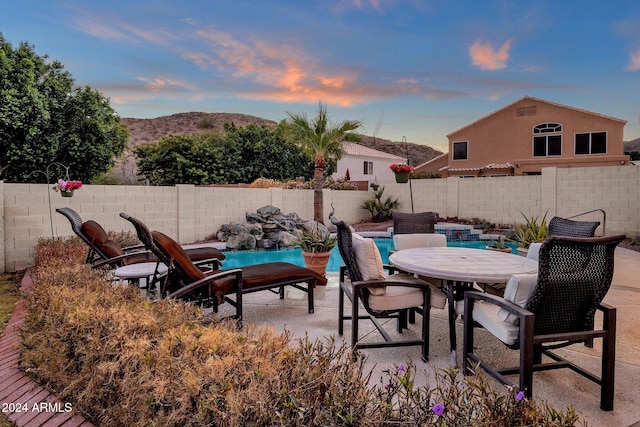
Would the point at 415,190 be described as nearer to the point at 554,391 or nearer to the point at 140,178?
the point at 554,391

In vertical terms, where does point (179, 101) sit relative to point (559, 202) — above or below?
above

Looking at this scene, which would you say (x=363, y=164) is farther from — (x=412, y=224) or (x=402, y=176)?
(x=412, y=224)

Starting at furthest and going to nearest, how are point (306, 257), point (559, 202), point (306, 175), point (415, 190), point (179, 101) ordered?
1. point (306, 175)
2. point (179, 101)
3. point (415, 190)
4. point (559, 202)
5. point (306, 257)

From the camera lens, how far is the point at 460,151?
22.2 m

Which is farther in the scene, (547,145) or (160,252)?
(547,145)

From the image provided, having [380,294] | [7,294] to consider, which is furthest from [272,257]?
[380,294]

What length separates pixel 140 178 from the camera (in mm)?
21953

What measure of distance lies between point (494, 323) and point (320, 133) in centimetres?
1054

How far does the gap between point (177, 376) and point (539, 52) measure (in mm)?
14945

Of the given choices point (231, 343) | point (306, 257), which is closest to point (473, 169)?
point (306, 257)

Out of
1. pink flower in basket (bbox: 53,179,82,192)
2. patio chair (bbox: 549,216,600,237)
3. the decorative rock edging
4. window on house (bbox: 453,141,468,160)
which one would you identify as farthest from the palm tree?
window on house (bbox: 453,141,468,160)

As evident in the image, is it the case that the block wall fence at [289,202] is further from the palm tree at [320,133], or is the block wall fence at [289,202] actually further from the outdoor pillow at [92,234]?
the outdoor pillow at [92,234]

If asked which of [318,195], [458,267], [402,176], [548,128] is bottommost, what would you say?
[458,267]

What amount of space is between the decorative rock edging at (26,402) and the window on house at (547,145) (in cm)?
2242
